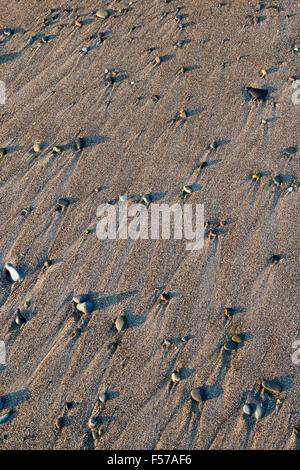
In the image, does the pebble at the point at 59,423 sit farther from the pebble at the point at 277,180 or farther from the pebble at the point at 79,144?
the pebble at the point at 277,180

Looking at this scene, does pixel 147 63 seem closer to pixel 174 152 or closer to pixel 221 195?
pixel 174 152

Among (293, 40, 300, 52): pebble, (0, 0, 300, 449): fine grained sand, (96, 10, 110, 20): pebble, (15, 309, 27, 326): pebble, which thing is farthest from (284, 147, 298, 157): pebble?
(15, 309, 27, 326): pebble

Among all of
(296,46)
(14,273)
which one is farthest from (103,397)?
(296,46)

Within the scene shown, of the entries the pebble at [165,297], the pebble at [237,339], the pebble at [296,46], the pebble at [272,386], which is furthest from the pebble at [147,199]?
the pebble at [296,46]

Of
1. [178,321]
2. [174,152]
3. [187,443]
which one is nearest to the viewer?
[187,443]

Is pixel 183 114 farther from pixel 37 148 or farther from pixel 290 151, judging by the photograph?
pixel 37 148
